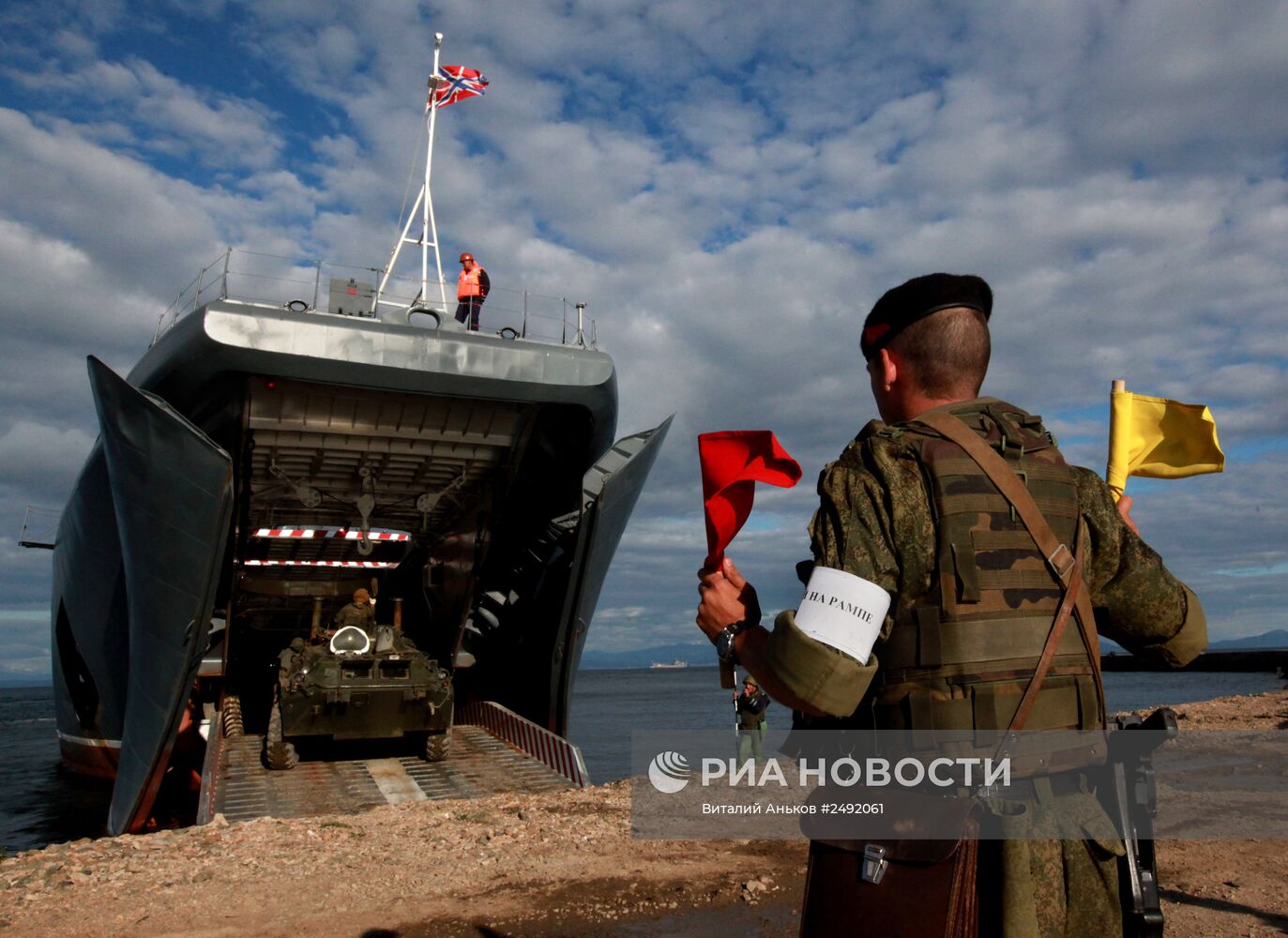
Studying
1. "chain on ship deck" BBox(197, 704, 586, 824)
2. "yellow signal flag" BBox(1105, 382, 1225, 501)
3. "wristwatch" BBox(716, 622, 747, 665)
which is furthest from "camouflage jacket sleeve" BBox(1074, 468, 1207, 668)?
"chain on ship deck" BBox(197, 704, 586, 824)

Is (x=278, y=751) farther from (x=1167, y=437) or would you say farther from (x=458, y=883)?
(x=1167, y=437)

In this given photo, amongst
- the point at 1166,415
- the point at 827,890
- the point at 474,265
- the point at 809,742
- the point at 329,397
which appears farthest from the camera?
the point at 474,265

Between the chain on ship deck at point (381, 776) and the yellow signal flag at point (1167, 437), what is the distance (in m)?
7.80

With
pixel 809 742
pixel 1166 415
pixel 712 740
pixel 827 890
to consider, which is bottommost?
pixel 712 740

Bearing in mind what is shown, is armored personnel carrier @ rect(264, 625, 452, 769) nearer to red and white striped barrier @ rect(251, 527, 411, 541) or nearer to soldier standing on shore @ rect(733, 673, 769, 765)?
red and white striped barrier @ rect(251, 527, 411, 541)

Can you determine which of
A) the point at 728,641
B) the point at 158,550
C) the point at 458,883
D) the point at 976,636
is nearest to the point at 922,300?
the point at 976,636

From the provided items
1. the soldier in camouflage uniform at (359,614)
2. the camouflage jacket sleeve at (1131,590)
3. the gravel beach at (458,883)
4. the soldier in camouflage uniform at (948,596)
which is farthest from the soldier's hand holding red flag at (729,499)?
the soldier in camouflage uniform at (359,614)

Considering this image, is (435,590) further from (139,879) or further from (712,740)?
(139,879)

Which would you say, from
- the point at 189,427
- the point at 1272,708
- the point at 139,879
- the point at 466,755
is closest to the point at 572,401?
the point at 189,427

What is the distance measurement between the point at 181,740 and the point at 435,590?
4298 mm

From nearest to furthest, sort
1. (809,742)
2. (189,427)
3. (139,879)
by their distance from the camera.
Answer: (809,742)
(139,879)
(189,427)

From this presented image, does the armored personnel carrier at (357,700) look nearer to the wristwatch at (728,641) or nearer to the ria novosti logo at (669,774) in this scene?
the ria novosti logo at (669,774)

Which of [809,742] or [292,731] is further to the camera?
[292,731]

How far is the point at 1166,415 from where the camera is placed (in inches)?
125
